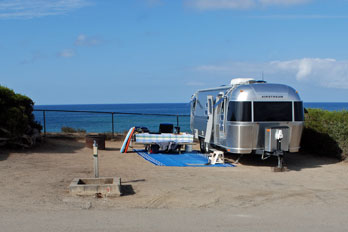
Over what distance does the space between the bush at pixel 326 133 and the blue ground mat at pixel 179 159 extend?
4.14 m

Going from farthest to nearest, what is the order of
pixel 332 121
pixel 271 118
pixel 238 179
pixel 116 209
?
pixel 332 121 → pixel 271 118 → pixel 238 179 → pixel 116 209

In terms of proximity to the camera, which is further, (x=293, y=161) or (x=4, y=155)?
(x=293, y=161)

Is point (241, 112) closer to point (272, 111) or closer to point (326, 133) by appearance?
point (272, 111)

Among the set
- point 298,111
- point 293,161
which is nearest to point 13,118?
Answer: point 298,111

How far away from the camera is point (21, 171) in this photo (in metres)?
11.5

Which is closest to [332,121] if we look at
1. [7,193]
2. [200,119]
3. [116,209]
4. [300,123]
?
[300,123]

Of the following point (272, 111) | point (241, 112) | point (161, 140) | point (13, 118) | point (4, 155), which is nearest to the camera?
point (241, 112)

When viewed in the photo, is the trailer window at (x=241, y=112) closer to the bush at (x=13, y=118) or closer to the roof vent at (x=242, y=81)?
the roof vent at (x=242, y=81)

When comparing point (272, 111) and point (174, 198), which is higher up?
point (272, 111)

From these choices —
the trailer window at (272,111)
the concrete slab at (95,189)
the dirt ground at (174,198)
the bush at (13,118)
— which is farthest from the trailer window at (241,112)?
the bush at (13,118)

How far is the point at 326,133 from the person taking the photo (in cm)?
1543

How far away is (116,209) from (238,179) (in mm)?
4678

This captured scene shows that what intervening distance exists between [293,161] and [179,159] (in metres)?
4.31

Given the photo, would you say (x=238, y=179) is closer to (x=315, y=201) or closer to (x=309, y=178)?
(x=309, y=178)
